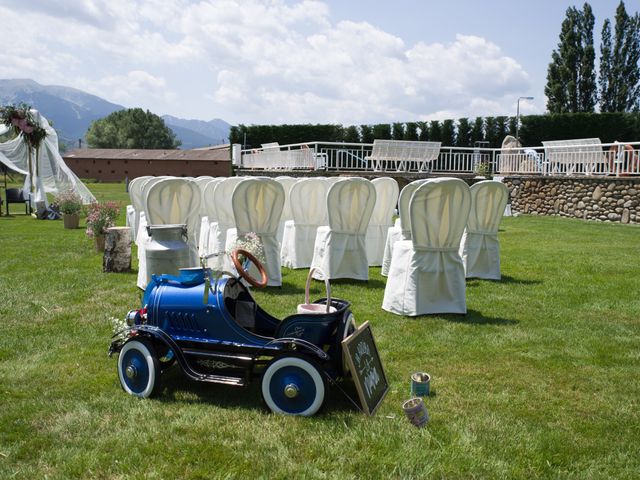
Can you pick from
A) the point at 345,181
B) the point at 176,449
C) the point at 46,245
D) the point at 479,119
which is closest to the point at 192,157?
the point at 479,119

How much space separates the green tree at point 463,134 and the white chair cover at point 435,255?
27.1 m

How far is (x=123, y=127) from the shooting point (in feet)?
339

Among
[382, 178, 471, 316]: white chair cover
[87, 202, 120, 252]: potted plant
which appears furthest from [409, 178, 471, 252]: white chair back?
[87, 202, 120, 252]: potted plant

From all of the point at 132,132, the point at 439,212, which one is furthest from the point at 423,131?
the point at 132,132

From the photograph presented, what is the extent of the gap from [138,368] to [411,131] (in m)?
30.9

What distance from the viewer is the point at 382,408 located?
12.3ft

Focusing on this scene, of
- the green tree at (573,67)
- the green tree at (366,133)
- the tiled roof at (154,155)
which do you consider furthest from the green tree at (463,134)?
the tiled roof at (154,155)

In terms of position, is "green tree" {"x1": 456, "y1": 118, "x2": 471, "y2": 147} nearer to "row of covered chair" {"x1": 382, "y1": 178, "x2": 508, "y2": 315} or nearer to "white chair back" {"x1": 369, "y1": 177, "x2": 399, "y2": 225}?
"white chair back" {"x1": 369, "y1": 177, "x2": 399, "y2": 225}

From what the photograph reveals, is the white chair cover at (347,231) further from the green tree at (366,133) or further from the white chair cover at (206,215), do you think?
the green tree at (366,133)

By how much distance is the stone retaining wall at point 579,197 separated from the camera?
53.6 feet

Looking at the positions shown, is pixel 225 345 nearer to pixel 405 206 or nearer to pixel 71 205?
pixel 405 206

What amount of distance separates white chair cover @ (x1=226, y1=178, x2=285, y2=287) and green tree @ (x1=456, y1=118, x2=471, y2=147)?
26233 millimetres

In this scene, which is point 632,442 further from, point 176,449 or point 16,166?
point 16,166

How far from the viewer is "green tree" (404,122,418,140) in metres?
33.2
